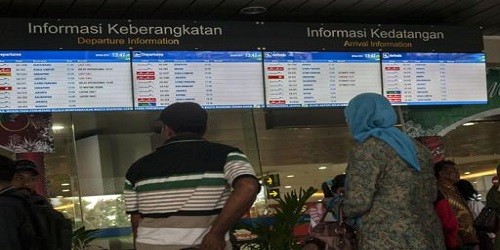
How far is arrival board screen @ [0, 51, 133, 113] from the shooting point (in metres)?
7.33

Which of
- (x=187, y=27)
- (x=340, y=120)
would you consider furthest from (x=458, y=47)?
(x=187, y=27)

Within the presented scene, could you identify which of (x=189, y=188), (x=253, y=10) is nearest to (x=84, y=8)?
(x=253, y=10)

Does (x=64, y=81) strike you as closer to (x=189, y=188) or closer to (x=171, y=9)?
(x=171, y=9)

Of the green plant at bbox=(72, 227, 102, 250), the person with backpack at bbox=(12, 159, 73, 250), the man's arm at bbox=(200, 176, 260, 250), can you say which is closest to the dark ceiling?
the green plant at bbox=(72, 227, 102, 250)

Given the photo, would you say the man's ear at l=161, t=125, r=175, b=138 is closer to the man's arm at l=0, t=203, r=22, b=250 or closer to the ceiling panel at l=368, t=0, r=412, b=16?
the man's arm at l=0, t=203, r=22, b=250

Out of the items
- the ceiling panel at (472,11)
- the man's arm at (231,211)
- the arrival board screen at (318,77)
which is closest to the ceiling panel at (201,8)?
the arrival board screen at (318,77)

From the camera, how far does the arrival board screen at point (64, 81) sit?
7.33 metres

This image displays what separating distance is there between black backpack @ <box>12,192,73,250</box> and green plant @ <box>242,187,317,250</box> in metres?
2.97

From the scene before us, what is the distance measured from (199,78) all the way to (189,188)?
4.08 metres

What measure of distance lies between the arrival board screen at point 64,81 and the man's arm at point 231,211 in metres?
3.98

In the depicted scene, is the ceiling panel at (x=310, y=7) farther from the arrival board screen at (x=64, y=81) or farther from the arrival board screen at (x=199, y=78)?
the arrival board screen at (x=64, y=81)

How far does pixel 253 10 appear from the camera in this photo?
314 inches

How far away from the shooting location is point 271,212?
8.56 m

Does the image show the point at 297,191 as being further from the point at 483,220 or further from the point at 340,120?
the point at 483,220
